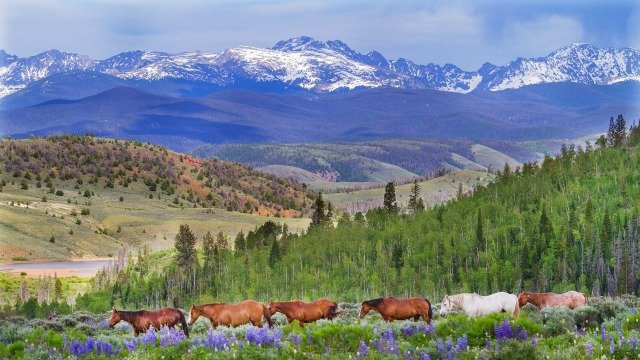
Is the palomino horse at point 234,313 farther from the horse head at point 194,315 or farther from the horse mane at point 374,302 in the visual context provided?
the horse mane at point 374,302

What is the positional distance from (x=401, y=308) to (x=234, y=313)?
671cm

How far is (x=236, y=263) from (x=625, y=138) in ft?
302

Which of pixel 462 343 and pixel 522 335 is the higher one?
pixel 462 343

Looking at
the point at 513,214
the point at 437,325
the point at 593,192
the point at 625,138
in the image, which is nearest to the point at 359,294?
the point at 513,214

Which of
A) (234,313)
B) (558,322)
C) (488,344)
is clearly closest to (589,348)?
(488,344)

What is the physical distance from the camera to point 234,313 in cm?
3284

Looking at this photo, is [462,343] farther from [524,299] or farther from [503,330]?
[524,299]

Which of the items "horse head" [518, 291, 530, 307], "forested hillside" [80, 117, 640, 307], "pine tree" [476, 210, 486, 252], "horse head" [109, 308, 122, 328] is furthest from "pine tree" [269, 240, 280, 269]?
"horse head" [109, 308, 122, 328]

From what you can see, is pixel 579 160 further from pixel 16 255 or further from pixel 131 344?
pixel 131 344

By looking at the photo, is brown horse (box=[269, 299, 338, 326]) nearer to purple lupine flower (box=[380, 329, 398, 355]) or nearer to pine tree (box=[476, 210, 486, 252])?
purple lupine flower (box=[380, 329, 398, 355])

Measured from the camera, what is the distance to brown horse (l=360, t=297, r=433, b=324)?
33500mm

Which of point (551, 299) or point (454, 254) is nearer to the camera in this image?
point (551, 299)

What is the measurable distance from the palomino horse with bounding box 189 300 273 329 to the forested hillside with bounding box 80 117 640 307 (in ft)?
221

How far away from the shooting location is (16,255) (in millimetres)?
147375
